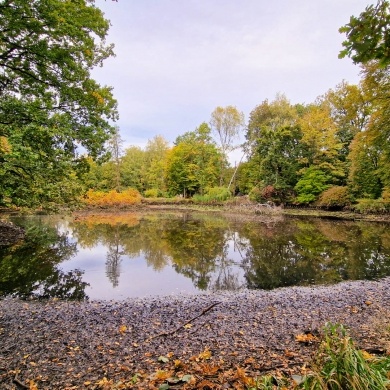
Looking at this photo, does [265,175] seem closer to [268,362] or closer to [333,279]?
[333,279]

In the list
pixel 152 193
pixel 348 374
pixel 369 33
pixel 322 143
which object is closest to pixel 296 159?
pixel 322 143

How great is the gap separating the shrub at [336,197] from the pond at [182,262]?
374 inches

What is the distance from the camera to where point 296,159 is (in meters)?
30.2

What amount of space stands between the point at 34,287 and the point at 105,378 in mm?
5497

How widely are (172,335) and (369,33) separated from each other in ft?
15.2

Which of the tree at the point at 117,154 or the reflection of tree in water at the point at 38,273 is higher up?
the tree at the point at 117,154

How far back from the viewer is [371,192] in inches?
939

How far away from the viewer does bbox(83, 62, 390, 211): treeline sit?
53.2 ft

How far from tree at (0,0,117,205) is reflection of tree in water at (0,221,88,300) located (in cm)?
240

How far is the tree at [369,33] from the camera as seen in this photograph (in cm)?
217

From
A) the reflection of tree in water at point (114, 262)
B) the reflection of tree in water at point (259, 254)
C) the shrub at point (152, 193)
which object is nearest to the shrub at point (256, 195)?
the reflection of tree in water at point (259, 254)

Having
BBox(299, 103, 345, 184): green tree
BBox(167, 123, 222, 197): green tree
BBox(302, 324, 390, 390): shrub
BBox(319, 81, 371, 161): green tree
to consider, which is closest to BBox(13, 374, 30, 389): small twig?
BBox(302, 324, 390, 390): shrub

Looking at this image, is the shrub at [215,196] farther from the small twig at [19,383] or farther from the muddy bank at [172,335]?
the small twig at [19,383]

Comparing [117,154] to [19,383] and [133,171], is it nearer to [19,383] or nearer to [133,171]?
[133,171]
